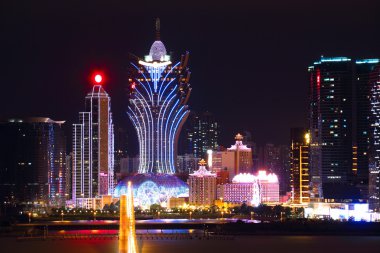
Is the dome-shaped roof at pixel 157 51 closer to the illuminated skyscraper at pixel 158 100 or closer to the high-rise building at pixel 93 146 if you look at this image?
the illuminated skyscraper at pixel 158 100

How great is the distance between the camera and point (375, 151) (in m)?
94.0

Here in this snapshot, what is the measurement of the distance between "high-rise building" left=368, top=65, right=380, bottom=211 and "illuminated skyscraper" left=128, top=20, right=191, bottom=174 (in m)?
21.4

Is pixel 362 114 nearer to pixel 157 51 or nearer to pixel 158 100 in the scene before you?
pixel 158 100

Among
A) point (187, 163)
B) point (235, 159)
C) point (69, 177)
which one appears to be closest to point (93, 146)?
point (69, 177)

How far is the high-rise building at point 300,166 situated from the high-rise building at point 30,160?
920 inches

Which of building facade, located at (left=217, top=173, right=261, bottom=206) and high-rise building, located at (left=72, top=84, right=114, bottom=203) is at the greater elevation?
high-rise building, located at (left=72, top=84, right=114, bottom=203)

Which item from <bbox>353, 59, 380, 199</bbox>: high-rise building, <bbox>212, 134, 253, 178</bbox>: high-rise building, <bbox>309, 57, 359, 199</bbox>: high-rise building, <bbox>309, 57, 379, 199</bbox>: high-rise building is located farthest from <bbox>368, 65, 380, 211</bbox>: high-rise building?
<bbox>212, 134, 253, 178</bbox>: high-rise building

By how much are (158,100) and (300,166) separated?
15.4 meters

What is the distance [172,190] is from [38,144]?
1494 cm

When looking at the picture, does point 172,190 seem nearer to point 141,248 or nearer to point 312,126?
point 312,126

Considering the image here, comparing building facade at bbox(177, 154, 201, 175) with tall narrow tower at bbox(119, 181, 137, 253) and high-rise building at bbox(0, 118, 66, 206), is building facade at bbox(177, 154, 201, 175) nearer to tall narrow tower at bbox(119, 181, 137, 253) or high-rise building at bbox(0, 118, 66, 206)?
high-rise building at bbox(0, 118, 66, 206)

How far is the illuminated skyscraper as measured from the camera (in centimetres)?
11231

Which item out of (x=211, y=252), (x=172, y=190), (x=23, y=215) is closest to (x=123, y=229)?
(x=211, y=252)

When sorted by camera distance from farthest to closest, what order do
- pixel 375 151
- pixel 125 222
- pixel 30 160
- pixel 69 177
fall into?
pixel 69 177, pixel 30 160, pixel 375 151, pixel 125 222
